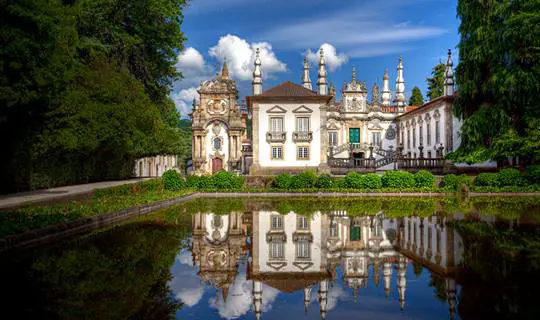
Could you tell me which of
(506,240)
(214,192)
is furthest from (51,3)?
(506,240)

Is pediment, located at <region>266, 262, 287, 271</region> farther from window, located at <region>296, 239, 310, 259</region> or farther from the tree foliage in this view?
the tree foliage

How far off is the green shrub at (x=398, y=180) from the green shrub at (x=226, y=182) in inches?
353

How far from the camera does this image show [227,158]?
42844 millimetres

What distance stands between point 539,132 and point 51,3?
26.0 m

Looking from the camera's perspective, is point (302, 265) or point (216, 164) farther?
point (216, 164)

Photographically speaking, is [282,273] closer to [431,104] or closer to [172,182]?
[172,182]

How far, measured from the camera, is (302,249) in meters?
9.17

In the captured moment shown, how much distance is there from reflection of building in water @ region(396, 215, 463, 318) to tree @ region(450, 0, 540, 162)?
16.3 m

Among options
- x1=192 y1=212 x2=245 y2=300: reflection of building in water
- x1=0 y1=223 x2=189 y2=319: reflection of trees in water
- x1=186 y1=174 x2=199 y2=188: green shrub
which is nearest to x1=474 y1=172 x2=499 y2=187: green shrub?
x1=186 y1=174 x2=199 y2=188: green shrub

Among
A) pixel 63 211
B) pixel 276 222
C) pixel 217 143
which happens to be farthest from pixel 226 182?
pixel 217 143

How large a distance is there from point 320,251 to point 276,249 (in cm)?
→ 101

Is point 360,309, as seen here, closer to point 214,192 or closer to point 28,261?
point 28,261

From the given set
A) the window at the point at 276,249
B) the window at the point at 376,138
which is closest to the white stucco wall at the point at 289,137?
the window at the point at 376,138

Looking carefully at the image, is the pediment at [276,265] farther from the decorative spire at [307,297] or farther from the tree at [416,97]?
the tree at [416,97]
